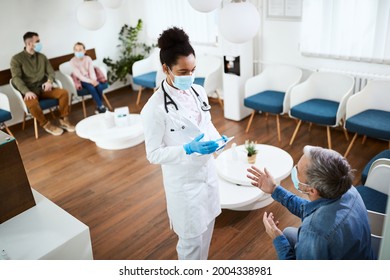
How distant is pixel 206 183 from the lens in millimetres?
2568

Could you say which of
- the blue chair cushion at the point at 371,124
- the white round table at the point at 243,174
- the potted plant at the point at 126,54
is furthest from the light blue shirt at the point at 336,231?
the potted plant at the point at 126,54

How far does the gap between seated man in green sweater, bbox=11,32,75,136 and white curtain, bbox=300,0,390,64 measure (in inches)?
147

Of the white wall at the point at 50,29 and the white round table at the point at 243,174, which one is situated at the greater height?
the white wall at the point at 50,29

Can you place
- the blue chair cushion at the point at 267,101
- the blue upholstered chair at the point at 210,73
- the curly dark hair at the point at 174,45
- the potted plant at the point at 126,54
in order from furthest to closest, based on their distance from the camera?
the potted plant at the point at 126,54 < the blue upholstered chair at the point at 210,73 < the blue chair cushion at the point at 267,101 < the curly dark hair at the point at 174,45

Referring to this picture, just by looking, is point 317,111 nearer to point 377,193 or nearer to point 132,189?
point 377,193

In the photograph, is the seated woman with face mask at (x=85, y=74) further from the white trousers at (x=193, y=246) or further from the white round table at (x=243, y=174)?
the white trousers at (x=193, y=246)

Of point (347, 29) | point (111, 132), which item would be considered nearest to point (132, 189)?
point (111, 132)

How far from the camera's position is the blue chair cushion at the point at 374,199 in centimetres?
291

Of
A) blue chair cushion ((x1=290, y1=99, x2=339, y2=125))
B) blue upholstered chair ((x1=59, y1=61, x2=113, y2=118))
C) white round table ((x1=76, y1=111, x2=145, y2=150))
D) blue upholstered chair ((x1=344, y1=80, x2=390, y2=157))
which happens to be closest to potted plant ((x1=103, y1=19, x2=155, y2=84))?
blue upholstered chair ((x1=59, y1=61, x2=113, y2=118))

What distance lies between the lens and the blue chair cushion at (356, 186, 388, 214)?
291 cm

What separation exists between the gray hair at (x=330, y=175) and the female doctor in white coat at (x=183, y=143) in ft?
2.19
